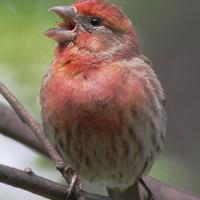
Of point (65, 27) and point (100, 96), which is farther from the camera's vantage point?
point (65, 27)

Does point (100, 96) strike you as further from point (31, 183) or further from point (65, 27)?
point (31, 183)

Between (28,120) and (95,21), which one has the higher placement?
(95,21)

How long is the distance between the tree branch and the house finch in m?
0.16

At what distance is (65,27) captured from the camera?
6801 millimetres

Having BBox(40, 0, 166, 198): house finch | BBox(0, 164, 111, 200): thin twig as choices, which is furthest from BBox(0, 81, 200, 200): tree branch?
BBox(40, 0, 166, 198): house finch

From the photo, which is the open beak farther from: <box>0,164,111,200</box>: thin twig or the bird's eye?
<box>0,164,111,200</box>: thin twig

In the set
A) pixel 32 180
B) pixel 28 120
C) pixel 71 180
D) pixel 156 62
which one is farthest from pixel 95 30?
pixel 156 62

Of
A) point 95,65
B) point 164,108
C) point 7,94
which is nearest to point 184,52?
point 164,108

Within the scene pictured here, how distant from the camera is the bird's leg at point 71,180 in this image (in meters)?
5.78

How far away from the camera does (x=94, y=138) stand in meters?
6.61

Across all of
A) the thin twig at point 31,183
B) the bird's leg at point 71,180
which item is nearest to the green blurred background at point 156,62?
the bird's leg at point 71,180

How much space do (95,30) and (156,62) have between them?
313 centimetres

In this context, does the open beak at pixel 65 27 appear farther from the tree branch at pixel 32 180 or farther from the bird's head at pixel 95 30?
the tree branch at pixel 32 180

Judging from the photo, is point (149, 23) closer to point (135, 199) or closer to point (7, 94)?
point (135, 199)
